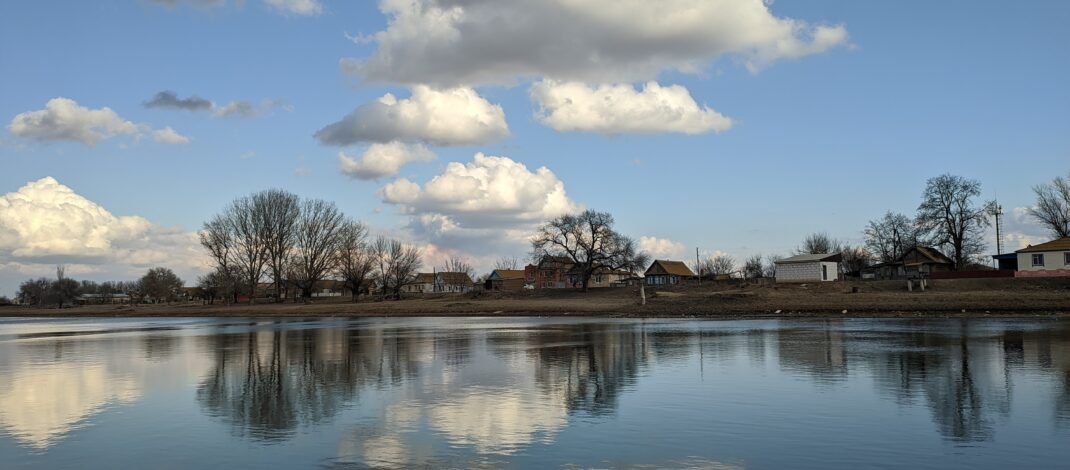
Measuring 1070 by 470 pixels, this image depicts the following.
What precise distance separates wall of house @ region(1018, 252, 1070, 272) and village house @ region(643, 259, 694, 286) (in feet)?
235

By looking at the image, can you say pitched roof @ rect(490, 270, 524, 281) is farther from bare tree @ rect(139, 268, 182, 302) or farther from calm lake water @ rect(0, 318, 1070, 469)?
calm lake water @ rect(0, 318, 1070, 469)

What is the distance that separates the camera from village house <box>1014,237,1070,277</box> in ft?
220

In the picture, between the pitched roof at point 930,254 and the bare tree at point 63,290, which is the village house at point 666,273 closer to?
the pitched roof at point 930,254

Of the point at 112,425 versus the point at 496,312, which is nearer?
the point at 112,425

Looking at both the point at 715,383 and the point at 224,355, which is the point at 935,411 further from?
the point at 224,355

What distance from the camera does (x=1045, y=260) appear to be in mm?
68188

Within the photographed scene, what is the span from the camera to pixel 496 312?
74.9m

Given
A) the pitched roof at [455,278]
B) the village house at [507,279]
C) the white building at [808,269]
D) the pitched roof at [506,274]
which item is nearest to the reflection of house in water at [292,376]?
the white building at [808,269]

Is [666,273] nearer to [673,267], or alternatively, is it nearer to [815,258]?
[673,267]

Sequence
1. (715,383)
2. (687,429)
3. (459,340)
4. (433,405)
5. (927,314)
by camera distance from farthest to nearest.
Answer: (927,314), (459,340), (715,383), (433,405), (687,429)

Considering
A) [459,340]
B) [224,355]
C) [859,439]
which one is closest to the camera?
[859,439]

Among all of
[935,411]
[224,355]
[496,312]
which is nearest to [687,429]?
[935,411]

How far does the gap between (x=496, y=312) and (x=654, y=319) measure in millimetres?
22595

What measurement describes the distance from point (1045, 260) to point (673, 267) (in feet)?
272
